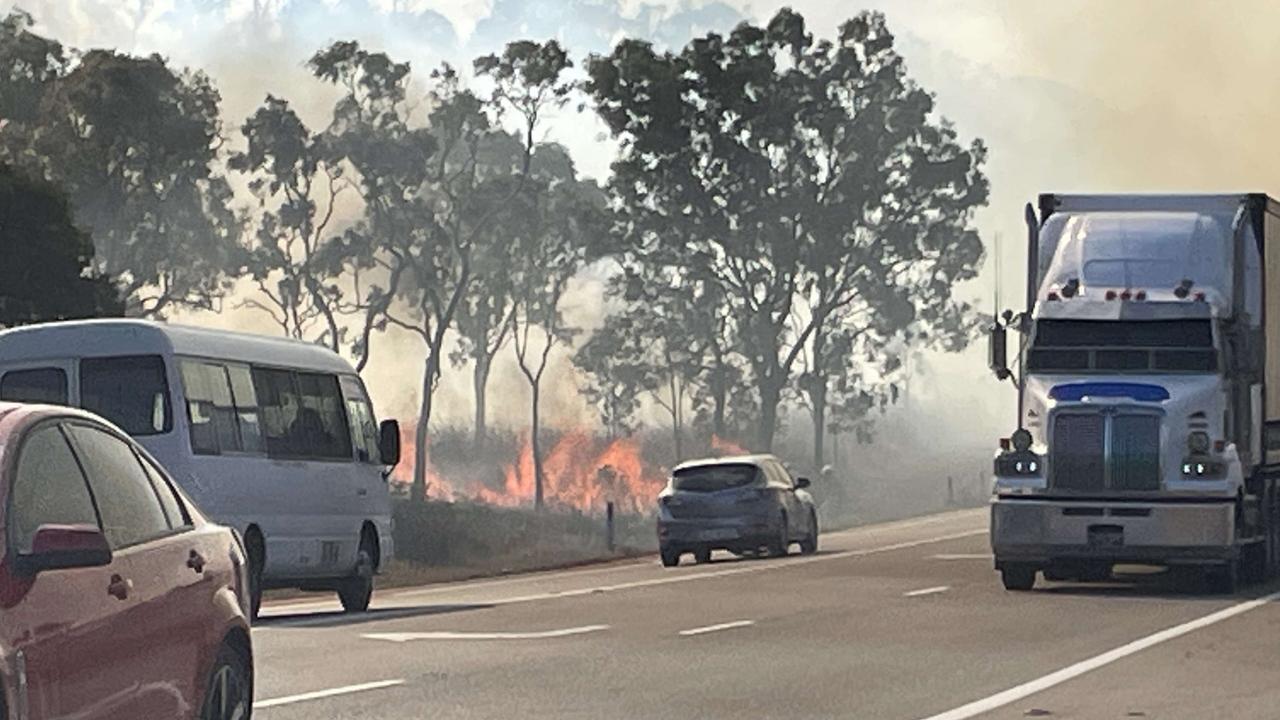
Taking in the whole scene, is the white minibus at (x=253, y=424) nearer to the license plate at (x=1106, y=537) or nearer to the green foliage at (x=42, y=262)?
the license plate at (x=1106, y=537)

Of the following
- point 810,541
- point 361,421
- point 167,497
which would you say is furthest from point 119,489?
point 810,541

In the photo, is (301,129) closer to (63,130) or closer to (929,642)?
(63,130)

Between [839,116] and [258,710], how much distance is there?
7123 centimetres

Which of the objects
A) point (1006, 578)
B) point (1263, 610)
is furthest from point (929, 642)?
point (1006, 578)

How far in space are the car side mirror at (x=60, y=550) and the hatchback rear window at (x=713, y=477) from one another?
3229 cm

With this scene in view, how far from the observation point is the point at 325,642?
70.2ft

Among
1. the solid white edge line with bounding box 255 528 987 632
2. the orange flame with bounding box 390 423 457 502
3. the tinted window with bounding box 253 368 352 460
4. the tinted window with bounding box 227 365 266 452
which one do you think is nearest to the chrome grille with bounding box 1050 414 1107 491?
the solid white edge line with bounding box 255 528 987 632

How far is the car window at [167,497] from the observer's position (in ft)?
34.8

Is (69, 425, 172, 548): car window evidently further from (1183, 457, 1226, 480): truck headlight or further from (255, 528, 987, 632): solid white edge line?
(1183, 457, 1226, 480): truck headlight

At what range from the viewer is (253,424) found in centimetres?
2644

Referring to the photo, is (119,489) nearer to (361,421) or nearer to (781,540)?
(361,421)

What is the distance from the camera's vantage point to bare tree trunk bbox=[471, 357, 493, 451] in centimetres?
10496

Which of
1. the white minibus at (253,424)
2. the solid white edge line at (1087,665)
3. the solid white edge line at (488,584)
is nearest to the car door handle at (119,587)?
the solid white edge line at (1087,665)

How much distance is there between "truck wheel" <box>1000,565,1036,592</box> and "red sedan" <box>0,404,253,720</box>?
18.3 metres
